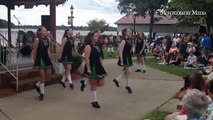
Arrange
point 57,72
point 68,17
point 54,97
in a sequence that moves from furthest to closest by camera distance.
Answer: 1. point 68,17
2. point 57,72
3. point 54,97

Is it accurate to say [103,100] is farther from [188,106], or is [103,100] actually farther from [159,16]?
[159,16]

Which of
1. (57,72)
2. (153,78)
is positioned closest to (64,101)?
(57,72)

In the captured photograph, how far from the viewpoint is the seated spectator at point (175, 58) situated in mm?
19678

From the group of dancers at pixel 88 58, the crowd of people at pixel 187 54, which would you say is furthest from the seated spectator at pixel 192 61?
the group of dancers at pixel 88 58

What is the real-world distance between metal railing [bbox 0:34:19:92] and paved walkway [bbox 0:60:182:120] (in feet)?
2.75

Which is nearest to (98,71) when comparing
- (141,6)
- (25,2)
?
(25,2)

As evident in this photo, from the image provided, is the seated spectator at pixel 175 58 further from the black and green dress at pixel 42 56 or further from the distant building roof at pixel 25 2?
the black and green dress at pixel 42 56

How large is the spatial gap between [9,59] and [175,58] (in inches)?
380

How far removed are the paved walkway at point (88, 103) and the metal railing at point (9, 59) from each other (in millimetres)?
839

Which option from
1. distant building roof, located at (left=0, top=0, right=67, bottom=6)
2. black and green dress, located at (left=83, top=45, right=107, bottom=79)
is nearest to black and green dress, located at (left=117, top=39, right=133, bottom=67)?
black and green dress, located at (left=83, top=45, right=107, bottom=79)

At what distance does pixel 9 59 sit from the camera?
12.3 m

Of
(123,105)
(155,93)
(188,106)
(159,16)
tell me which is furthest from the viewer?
(159,16)

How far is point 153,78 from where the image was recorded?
14547 millimetres

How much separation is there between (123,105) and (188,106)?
5401 millimetres
